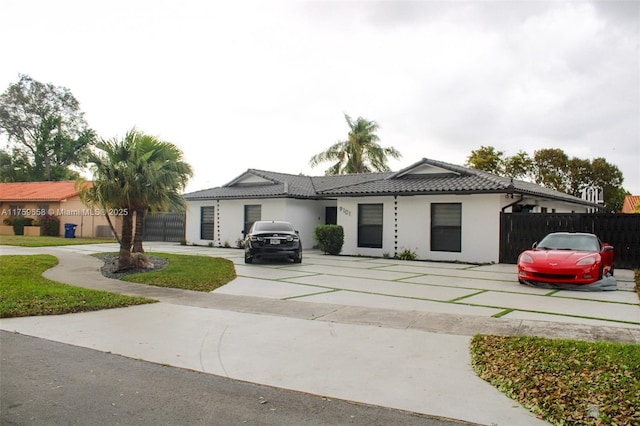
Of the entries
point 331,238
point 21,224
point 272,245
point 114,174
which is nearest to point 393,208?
point 331,238

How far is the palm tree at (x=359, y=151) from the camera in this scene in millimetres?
41125

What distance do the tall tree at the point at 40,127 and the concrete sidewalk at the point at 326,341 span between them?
164ft

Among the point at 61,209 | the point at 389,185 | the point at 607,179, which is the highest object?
the point at 607,179

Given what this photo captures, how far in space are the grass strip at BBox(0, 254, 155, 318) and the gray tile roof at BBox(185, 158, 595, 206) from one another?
12643mm

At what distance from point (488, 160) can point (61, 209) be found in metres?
33.9

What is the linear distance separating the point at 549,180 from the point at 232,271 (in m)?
36.1

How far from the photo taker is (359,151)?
134 ft

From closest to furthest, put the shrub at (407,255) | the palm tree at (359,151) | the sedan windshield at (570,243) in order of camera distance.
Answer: the sedan windshield at (570,243) → the shrub at (407,255) → the palm tree at (359,151)

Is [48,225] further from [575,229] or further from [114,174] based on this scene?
[575,229]

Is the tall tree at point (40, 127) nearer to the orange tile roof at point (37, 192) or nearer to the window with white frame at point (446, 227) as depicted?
the orange tile roof at point (37, 192)

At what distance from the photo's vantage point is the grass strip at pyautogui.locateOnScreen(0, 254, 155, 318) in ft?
27.5

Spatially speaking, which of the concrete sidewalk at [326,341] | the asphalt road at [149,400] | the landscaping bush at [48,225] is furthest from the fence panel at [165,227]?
the asphalt road at [149,400]

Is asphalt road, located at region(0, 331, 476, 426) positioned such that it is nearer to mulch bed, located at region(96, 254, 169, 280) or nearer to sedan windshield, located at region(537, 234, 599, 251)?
mulch bed, located at region(96, 254, 169, 280)

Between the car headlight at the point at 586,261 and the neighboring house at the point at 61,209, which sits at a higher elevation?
the neighboring house at the point at 61,209
